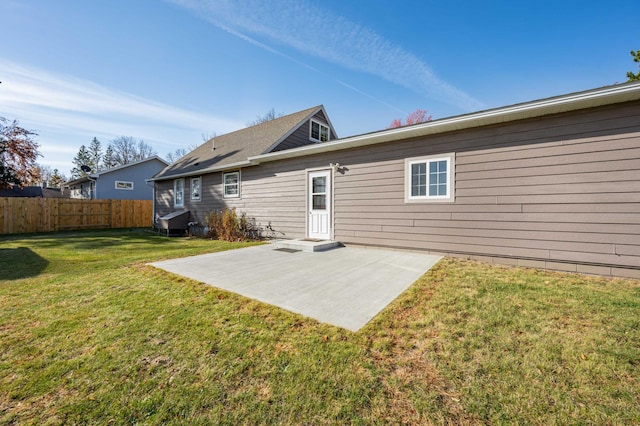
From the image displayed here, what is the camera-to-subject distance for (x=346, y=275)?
4.38 metres

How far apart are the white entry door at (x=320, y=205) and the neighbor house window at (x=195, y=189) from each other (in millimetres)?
6714

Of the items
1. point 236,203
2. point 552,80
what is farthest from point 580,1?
point 236,203

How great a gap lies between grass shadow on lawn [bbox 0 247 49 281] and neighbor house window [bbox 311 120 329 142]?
9.78 meters

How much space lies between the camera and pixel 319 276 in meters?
4.32

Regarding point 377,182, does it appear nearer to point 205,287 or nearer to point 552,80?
Result: point 205,287

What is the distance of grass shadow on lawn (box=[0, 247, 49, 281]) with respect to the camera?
180 inches

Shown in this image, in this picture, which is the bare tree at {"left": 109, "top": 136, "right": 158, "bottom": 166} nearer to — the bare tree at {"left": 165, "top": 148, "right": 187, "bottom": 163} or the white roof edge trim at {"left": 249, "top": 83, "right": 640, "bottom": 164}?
the bare tree at {"left": 165, "top": 148, "right": 187, "bottom": 163}

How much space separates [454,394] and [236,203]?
9.82 m

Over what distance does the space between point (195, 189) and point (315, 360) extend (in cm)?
1214

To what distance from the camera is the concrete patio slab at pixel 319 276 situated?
3.05 meters

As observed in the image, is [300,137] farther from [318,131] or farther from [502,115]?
[502,115]

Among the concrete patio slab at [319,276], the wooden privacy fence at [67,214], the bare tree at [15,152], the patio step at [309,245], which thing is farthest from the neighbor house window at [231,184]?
the bare tree at [15,152]

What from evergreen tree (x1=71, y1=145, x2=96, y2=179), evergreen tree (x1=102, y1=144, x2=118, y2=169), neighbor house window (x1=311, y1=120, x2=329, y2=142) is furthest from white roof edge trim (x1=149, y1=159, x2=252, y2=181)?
evergreen tree (x1=71, y1=145, x2=96, y2=179)

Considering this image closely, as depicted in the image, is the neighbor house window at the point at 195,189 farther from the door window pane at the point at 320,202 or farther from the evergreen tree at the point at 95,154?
the evergreen tree at the point at 95,154
